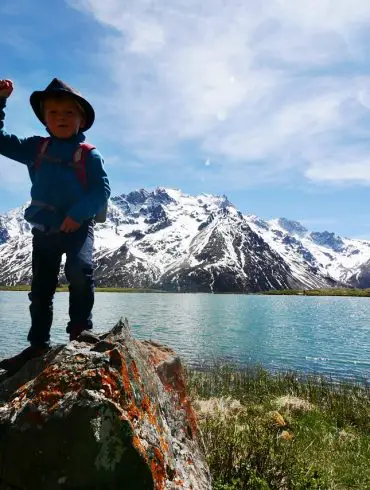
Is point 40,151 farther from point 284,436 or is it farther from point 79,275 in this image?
point 284,436

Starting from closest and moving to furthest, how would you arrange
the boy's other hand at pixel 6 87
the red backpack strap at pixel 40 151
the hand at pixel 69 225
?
the hand at pixel 69 225 → the red backpack strap at pixel 40 151 → the boy's other hand at pixel 6 87

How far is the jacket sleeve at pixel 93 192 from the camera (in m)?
6.17

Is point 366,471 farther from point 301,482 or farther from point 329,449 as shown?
point 301,482

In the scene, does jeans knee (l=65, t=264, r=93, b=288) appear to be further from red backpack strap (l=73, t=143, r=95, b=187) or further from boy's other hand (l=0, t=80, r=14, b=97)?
boy's other hand (l=0, t=80, r=14, b=97)

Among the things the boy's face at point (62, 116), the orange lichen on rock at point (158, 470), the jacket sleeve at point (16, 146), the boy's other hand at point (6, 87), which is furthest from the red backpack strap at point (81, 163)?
the orange lichen on rock at point (158, 470)

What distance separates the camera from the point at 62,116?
6527 mm

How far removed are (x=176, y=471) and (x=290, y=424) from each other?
31.5 feet

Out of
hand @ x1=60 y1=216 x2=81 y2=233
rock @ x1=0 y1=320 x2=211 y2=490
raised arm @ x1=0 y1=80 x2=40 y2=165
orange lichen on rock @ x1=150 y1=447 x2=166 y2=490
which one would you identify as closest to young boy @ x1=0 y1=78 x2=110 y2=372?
hand @ x1=60 y1=216 x2=81 y2=233

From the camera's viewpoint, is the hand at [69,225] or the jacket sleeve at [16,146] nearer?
the hand at [69,225]

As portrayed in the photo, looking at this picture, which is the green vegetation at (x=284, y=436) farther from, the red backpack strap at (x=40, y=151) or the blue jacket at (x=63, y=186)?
the red backpack strap at (x=40, y=151)

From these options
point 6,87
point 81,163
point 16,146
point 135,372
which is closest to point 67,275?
point 81,163

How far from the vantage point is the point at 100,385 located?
3.49 m

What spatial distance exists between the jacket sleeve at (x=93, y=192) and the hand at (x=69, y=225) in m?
0.05

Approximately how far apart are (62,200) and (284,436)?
7.38 m
